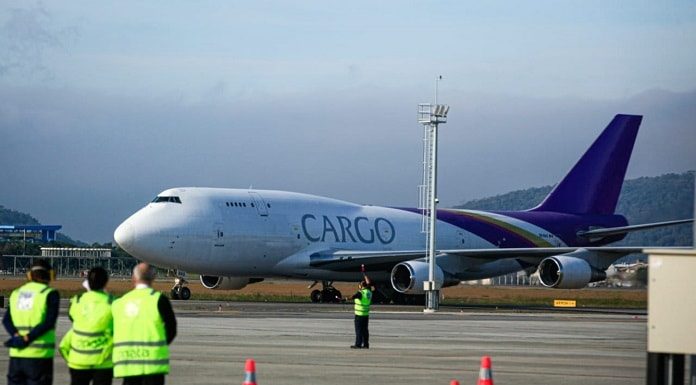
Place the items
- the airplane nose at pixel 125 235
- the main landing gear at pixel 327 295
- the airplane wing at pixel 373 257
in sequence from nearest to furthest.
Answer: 1. the airplane nose at pixel 125 235
2. the airplane wing at pixel 373 257
3. the main landing gear at pixel 327 295

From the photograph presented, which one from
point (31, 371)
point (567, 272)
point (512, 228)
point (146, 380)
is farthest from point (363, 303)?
point (512, 228)

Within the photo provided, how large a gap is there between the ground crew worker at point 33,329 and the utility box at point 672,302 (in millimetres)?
5681

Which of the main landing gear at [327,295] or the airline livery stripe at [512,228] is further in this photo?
the airline livery stripe at [512,228]

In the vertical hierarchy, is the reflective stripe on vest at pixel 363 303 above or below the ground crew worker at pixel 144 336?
above

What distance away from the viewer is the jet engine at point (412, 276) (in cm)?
5159

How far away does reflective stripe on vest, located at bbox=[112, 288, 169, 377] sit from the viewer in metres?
11.7

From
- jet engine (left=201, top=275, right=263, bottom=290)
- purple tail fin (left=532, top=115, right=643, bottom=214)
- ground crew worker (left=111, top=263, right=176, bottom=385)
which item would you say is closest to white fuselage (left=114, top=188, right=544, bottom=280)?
jet engine (left=201, top=275, right=263, bottom=290)

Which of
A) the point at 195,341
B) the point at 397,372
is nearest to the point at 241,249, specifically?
the point at 195,341

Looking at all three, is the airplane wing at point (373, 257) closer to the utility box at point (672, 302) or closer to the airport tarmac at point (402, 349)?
the airport tarmac at point (402, 349)

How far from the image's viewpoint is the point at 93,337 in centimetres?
1230

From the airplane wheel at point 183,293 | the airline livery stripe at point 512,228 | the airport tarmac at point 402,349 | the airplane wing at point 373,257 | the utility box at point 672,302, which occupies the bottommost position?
the airport tarmac at point 402,349

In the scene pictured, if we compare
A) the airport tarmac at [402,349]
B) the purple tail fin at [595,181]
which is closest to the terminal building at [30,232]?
the purple tail fin at [595,181]

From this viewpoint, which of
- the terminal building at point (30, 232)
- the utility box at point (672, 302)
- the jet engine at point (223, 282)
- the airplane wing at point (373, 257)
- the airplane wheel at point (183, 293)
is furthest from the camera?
the terminal building at point (30, 232)

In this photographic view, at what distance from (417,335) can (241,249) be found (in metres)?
22.3
